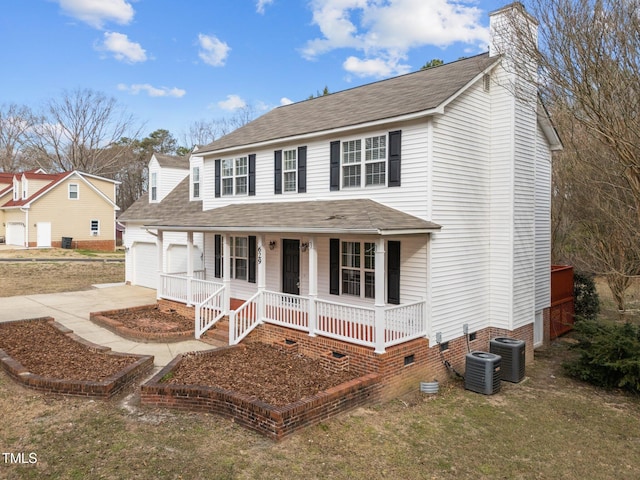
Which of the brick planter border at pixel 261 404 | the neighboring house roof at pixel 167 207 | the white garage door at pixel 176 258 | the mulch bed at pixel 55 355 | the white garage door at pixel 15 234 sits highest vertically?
the neighboring house roof at pixel 167 207

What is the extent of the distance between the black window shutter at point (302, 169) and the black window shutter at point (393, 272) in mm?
3154

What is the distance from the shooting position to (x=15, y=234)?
3856 centimetres

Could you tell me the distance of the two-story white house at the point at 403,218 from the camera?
33.2ft

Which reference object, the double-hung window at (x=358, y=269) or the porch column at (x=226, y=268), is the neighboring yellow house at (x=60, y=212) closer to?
the porch column at (x=226, y=268)

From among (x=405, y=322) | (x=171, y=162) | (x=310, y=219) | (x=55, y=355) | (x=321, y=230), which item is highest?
(x=171, y=162)

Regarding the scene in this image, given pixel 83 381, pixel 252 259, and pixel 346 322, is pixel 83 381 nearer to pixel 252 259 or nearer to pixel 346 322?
pixel 346 322

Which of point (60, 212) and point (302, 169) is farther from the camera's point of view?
point (60, 212)

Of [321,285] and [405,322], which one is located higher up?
[321,285]

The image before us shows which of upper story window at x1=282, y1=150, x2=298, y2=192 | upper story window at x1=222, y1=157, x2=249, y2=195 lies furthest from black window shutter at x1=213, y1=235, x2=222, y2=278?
upper story window at x1=282, y1=150, x2=298, y2=192

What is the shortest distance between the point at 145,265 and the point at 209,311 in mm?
9686

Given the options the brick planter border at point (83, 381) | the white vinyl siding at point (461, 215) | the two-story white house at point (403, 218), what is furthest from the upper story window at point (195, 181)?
the white vinyl siding at point (461, 215)

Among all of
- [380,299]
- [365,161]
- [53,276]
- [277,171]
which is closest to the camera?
[380,299]

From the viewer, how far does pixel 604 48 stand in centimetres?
897

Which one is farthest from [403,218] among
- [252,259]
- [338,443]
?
[252,259]
